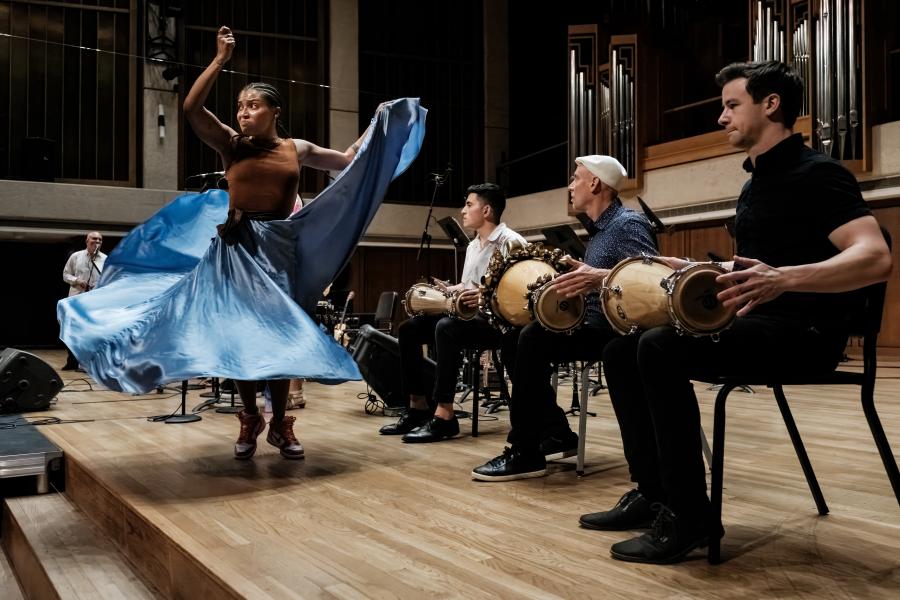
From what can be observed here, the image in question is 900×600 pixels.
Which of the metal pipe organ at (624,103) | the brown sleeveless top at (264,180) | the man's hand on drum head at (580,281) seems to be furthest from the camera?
the metal pipe organ at (624,103)

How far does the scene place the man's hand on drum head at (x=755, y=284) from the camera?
63.8 inches

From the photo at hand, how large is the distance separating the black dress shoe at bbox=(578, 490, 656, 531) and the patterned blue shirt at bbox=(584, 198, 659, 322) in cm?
74

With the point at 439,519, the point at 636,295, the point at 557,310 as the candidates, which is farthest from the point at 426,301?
the point at 636,295

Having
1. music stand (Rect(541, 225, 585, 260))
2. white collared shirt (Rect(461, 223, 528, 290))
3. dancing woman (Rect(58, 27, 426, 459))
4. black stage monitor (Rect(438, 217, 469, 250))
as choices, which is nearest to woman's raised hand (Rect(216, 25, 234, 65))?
dancing woman (Rect(58, 27, 426, 459))

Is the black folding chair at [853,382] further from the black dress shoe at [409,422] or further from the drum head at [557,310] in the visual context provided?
the black dress shoe at [409,422]

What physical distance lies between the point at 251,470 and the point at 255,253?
0.84m

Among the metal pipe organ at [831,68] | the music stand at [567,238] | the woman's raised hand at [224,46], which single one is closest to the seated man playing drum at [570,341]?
the woman's raised hand at [224,46]

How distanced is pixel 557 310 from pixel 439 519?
788 mm

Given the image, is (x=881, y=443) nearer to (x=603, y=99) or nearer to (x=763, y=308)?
(x=763, y=308)

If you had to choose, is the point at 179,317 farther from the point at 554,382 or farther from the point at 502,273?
the point at 554,382

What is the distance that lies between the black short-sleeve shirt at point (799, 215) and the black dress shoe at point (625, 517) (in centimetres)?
62

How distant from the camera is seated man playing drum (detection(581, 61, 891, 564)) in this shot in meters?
1.80

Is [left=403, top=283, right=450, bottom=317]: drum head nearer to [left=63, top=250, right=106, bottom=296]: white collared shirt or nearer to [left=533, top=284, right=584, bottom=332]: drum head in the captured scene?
[left=533, top=284, right=584, bottom=332]: drum head

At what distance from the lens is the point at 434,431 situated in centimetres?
364
